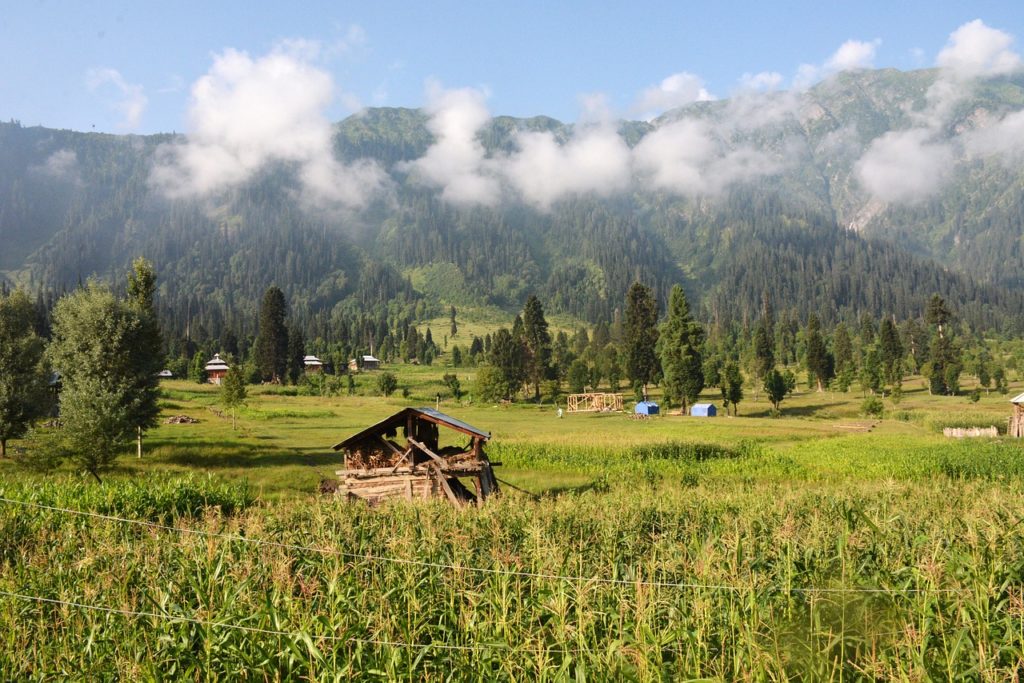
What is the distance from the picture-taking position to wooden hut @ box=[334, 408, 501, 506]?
26.3 meters

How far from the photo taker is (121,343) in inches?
1447

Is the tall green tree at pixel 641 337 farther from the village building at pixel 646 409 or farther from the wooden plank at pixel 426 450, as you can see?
the wooden plank at pixel 426 450

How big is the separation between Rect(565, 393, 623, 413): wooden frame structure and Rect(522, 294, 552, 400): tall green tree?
51.3ft

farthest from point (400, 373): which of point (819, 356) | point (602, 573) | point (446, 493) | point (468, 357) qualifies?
point (602, 573)

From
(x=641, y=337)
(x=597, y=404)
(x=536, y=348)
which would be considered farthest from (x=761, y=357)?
(x=597, y=404)

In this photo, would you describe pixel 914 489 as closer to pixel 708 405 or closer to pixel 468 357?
pixel 708 405

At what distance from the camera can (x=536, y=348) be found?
114m

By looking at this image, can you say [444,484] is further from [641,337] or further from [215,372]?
[215,372]

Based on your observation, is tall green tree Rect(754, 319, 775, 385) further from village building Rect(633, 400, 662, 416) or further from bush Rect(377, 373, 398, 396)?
bush Rect(377, 373, 398, 396)

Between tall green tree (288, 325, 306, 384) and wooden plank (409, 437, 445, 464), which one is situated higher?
tall green tree (288, 325, 306, 384)

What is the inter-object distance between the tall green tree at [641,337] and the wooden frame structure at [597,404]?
24.5 feet

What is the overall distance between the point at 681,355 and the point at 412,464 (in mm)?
64677

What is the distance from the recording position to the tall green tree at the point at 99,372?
108ft

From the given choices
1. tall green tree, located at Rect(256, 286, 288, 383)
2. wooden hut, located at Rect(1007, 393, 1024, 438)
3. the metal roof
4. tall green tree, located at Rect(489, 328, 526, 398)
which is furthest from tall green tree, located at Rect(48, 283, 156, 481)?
tall green tree, located at Rect(256, 286, 288, 383)
